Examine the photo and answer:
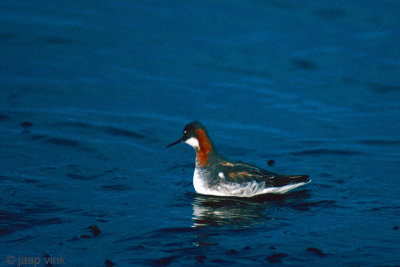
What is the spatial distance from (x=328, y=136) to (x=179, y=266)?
20.9ft

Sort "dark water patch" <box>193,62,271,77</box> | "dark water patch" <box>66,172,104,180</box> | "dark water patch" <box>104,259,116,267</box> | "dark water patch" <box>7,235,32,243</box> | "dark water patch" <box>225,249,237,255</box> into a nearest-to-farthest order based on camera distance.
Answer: "dark water patch" <box>104,259,116,267</box>, "dark water patch" <box>225,249,237,255</box>, "dark water patch" <box>7,235,32,243</box>, "dark water patch" <box>66,172,104,180</box>, "dark water patch" <box>193,62,271,77</box>

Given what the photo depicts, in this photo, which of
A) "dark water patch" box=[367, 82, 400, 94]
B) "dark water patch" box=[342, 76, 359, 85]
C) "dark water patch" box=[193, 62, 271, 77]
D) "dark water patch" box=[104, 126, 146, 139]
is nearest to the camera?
"dark water patch" box=[104, 126, 146, 139]

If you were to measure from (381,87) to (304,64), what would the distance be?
189cm

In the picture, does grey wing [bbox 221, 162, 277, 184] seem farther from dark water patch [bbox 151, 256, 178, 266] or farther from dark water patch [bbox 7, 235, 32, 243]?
dark water patch [bbox 7, 235, 32, 243]

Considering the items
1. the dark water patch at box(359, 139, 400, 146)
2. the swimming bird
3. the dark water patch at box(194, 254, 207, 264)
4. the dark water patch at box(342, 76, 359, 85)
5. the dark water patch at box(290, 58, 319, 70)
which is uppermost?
the dark water patch at box(290, 58, 319, 70)

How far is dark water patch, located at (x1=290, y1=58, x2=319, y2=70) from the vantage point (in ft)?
51.6

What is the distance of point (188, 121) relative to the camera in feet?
44.1

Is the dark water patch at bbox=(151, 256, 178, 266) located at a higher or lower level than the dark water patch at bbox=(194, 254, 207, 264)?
lower

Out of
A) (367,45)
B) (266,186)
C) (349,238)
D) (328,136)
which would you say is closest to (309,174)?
(266,186)

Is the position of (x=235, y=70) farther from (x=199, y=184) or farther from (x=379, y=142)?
(x=199, y=184)

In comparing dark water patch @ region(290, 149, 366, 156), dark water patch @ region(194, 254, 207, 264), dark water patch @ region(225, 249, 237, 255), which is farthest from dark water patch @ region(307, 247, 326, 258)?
dark water patch @ region(290, 149, 366, 156)

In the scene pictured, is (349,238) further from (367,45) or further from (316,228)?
(367,45)

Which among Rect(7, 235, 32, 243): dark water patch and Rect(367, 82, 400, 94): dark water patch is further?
Rect(367, 82, 400, 94): dark water patch

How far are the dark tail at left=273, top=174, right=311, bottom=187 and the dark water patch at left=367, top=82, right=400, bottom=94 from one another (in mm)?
5247
